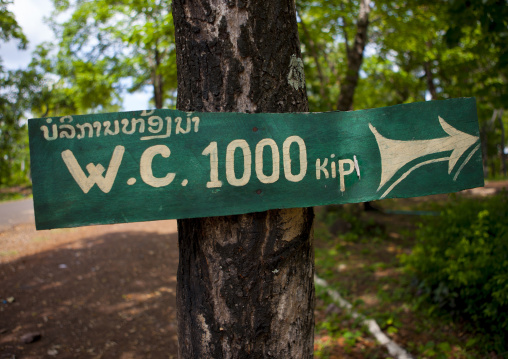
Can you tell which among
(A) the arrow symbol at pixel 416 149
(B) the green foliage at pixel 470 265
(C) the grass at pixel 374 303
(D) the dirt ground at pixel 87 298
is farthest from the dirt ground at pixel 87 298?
(A) the arrow symbol at pixel 416 149

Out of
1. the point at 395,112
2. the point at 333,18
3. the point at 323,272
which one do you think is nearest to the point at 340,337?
the point at 323,272

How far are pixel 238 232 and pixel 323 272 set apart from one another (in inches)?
171

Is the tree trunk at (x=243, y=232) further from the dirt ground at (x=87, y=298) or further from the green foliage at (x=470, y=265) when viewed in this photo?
the dirt ground at (x=87, y=298)

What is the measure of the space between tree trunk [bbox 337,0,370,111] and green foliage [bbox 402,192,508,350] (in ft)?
10.8

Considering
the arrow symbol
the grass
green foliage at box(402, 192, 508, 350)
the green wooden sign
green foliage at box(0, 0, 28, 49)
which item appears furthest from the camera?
green foliage at box(0, 0, 28, 49)

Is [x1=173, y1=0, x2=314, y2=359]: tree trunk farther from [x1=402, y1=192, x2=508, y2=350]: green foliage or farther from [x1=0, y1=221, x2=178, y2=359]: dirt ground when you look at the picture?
[x1=0, y1=221, x2=178, y2=359]: dirt ground

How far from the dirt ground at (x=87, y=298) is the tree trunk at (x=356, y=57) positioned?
4409mm

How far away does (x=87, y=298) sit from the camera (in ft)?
15.1

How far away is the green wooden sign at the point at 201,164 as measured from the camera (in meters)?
1.24

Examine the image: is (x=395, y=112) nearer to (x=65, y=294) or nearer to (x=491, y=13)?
(x=491, y=13)

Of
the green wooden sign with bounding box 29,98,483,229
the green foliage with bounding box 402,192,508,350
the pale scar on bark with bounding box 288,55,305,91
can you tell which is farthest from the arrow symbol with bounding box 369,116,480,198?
the green foliage with bounding box 402,192,508,350

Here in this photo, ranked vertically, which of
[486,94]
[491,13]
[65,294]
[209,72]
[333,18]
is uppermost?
[333,18]

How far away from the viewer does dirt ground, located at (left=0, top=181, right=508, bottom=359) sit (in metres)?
3.50

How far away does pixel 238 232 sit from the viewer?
1300mm
